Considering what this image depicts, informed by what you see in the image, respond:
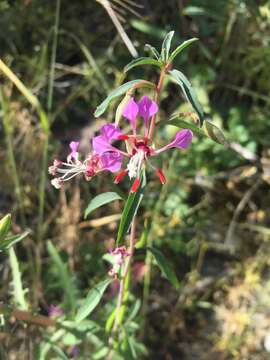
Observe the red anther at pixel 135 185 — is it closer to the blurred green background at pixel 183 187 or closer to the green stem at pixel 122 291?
the green stem at pixel 122 291

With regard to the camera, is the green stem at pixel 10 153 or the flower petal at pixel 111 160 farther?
the green stem at pixel 10 153

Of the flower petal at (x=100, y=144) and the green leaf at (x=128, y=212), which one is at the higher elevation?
the flower petal at (x=100, y=144)

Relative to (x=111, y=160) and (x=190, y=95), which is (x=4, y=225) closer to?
(x=111, y=160)

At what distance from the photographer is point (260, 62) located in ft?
7.23

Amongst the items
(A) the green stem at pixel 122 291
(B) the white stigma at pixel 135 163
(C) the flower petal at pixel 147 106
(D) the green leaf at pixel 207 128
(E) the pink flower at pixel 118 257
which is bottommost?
(A) the green stem at pixel 122 291

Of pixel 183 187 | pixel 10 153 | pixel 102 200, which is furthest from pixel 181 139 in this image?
pixel 183 187

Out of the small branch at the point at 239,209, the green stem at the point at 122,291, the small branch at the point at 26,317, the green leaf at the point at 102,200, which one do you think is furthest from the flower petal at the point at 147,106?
the small branch at the point at 239,209

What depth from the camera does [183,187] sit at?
2127 mm

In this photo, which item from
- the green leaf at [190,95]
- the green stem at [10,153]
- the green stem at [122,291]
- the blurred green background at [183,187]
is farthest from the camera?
the blurred green background at [183,187]

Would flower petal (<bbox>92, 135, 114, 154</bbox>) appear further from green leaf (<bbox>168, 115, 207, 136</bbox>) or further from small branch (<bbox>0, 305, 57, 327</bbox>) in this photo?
small branch (<bbox>0, 305, 57, 327</bbox>)

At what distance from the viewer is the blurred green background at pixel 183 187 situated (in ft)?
6.73

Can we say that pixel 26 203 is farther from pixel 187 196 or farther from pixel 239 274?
pixel 239 274

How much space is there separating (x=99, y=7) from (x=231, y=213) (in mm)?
987

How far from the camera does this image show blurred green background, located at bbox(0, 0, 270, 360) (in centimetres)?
205
